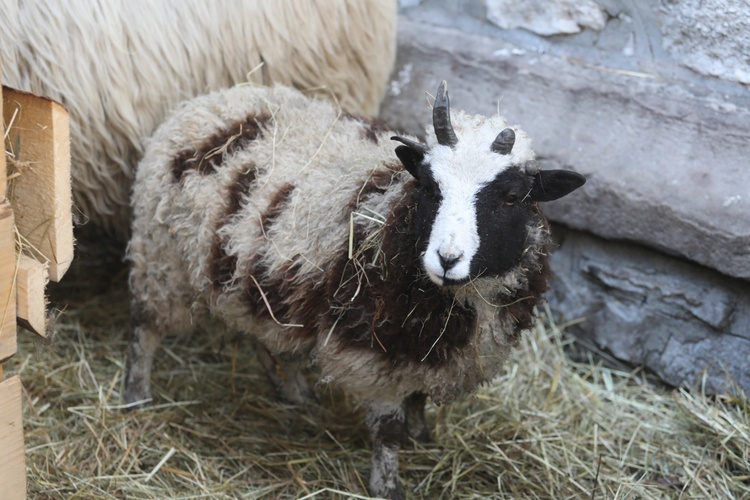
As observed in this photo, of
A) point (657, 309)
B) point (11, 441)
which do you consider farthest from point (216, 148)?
point (657, 309)

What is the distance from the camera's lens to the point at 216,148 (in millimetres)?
2830

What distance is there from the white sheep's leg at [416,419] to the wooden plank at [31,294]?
137 centimetres

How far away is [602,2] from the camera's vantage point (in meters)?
3.46

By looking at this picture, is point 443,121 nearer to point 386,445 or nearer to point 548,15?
point 386,445

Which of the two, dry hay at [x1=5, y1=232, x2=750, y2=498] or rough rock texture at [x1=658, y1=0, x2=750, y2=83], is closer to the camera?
dry hay at [x1=5, y1=232, x2=750, y2=498]

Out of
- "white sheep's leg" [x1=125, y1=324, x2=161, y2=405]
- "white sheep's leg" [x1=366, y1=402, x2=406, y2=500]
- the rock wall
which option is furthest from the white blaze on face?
"white sheep's leg" [x1=125, y1=324, x2=161, y2=405]

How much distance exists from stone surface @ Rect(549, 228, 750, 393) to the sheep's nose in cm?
163

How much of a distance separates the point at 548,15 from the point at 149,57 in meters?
1.82

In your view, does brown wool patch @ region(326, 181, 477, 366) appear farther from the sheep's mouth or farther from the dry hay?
the dry hay

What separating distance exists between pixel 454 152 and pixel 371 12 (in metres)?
1.63

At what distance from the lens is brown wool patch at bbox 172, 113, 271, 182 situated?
282 cm

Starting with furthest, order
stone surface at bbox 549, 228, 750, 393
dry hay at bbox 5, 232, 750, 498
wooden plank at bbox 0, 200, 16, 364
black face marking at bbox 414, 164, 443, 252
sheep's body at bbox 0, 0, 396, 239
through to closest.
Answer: stone surface at bbox 549, 228, 750, 393 < sheep's body at bbox 0, 0, 396, 239 < dry hay at bbox 5, 232, 750, 498 < black face marking at bbox 414, 164, 443, 252 < wooden plank at bbox 0, 200, 16, 364

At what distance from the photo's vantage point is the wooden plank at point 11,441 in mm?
2109

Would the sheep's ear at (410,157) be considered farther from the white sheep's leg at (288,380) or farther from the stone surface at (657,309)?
the stone surface at (657,309)
